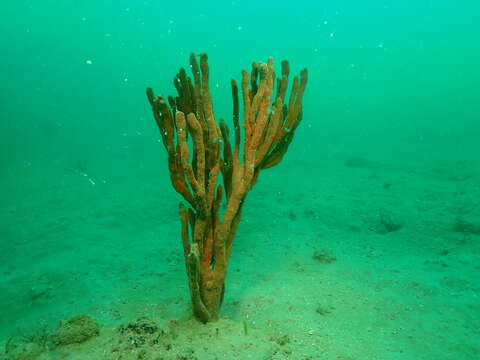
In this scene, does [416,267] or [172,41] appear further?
[172,41]

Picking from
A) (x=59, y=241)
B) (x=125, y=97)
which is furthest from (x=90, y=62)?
(x=59, y=241)

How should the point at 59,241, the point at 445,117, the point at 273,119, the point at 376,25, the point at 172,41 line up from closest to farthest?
the point at 273,119
the point at 59,241
the point at 445,117
the point at 172,41
the point at 376,25

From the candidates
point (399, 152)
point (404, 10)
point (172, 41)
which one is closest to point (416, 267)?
point (399, 152)

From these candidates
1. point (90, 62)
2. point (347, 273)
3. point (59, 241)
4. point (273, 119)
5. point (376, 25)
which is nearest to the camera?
point (273, 119)

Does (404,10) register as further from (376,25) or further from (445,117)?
(445,117)

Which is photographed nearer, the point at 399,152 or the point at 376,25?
the point at 399,152

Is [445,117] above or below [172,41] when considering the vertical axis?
below

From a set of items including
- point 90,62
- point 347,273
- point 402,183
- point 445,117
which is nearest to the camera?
point 347,273

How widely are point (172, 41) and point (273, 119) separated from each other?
128 metres

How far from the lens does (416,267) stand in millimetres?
5250

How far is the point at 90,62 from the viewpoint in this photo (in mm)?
81750

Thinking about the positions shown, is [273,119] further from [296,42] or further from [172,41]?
[296,42]

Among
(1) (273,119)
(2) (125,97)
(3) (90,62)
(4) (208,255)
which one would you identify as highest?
(3) (90,62)

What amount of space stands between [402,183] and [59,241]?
11512mm
